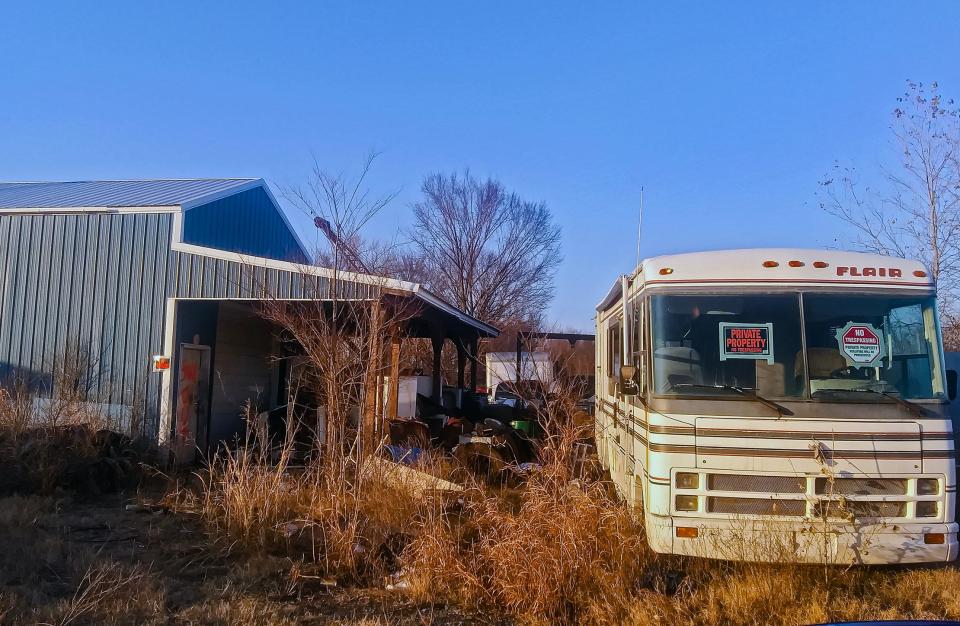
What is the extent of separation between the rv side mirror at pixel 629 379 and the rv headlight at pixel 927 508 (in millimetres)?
2318

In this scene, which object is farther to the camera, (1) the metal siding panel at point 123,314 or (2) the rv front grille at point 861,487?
(1) the metal siding panel at point 123,314

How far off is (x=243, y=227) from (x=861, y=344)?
576 inches

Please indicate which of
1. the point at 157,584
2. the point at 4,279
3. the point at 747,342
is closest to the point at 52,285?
the point at 4,279

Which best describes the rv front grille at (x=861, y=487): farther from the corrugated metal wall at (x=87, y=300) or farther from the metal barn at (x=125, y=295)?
the corrugated metal wall at (x=87, y=300)

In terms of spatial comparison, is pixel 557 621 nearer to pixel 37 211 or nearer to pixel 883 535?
pixel 883 535

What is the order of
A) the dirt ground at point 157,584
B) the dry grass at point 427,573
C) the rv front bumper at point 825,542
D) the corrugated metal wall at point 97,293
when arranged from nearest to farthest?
the dirt ground at point 157,584, the dry grass at point 427,573, the rv front bumper at point 825,542, the corrugated metal wall at point 97,293

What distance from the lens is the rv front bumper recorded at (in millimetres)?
5867

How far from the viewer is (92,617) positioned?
17.5 ft

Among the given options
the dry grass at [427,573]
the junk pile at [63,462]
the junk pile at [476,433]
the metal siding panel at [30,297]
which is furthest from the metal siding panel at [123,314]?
the dry grass at [427,573]

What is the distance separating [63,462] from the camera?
33.9ft

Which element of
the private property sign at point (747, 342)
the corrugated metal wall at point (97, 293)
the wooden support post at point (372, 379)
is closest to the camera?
the private property sign at point (747, 342)

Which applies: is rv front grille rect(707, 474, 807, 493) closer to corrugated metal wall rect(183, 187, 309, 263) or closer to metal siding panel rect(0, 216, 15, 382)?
corrugated metal wall rect(183, 187, 309, 263)

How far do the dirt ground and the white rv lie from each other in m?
2.13

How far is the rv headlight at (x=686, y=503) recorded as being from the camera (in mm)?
6051
